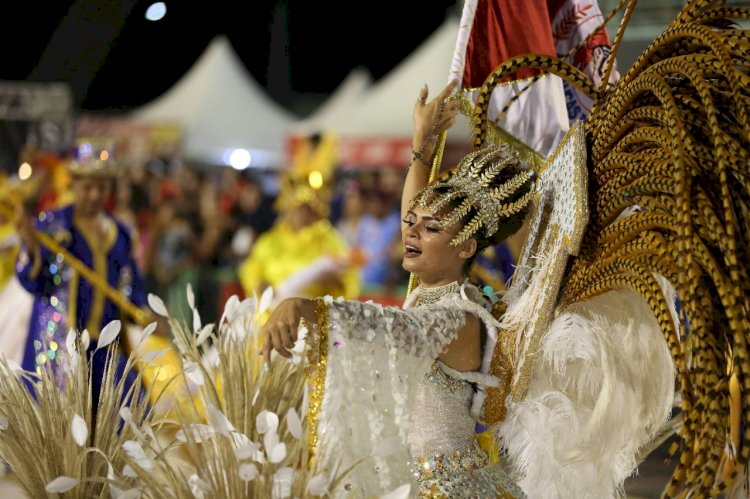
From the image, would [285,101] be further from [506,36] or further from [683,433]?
[683,433]

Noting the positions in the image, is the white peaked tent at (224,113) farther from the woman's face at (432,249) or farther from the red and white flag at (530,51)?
the woman's face at (432,249)

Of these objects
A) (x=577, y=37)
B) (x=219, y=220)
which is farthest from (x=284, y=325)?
(x=219, y=220)

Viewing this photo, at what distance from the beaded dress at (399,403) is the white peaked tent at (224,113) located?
8.02 m

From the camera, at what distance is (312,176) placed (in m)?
7.40

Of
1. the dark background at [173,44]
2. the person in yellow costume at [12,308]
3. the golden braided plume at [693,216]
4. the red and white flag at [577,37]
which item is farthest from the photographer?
the dark background at [173,44]

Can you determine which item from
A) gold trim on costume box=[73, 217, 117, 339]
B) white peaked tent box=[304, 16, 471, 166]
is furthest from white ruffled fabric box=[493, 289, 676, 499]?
white peaked tent box=[304, 16, 471, 166]

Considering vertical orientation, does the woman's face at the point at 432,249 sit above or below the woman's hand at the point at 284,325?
above

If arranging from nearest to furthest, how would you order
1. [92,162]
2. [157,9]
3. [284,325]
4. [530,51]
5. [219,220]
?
[284,325], [530,51], [157,9], [92,162], [219,220]

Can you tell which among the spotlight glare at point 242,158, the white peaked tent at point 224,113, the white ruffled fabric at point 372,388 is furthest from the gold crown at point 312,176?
the white ruffled fabric at point 372,388

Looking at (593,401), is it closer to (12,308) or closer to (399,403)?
(399,403)

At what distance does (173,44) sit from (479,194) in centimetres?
918

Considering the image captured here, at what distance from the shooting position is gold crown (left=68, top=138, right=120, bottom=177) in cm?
439

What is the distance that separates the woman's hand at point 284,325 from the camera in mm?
1712

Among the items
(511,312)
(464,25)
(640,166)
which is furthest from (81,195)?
(640,166)
